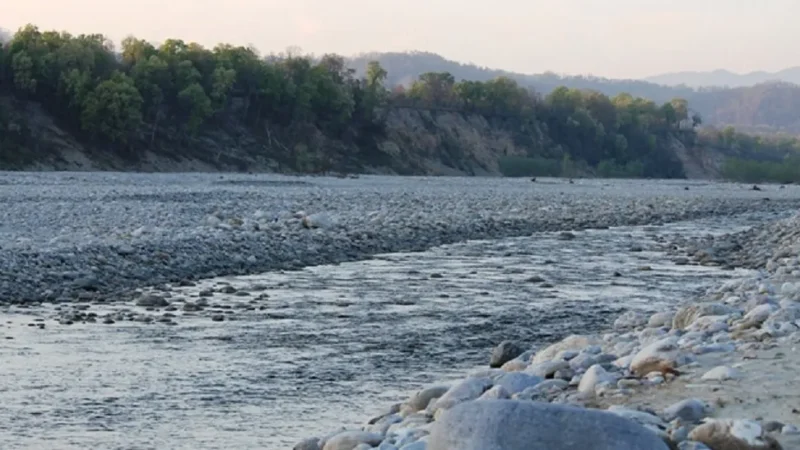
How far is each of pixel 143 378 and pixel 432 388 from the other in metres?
2.94

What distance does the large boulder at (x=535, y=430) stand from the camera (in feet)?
16.9

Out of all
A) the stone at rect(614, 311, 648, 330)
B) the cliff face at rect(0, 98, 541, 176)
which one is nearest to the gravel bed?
the stone at rect(614, 311, 648, 330)

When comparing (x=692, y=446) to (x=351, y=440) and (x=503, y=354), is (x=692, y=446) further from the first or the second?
(x=503, y=354)

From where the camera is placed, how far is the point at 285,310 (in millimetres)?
14797

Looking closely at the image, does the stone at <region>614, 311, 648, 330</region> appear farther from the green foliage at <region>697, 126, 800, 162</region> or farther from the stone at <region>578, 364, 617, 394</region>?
the green foliage at <region>697, 126, 800, 162</region>

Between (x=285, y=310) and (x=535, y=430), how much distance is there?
9.80m

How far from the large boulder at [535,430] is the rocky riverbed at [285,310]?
3.8 inches

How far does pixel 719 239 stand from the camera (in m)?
28.8

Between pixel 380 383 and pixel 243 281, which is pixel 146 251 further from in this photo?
pixel 380 383

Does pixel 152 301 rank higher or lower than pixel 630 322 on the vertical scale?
lower

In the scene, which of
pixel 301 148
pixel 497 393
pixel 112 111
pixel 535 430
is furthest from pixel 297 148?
pixel 535 430

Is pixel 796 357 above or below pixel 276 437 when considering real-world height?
above

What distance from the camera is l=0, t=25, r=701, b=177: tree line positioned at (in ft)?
245

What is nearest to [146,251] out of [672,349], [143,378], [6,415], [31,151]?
[143,378]
